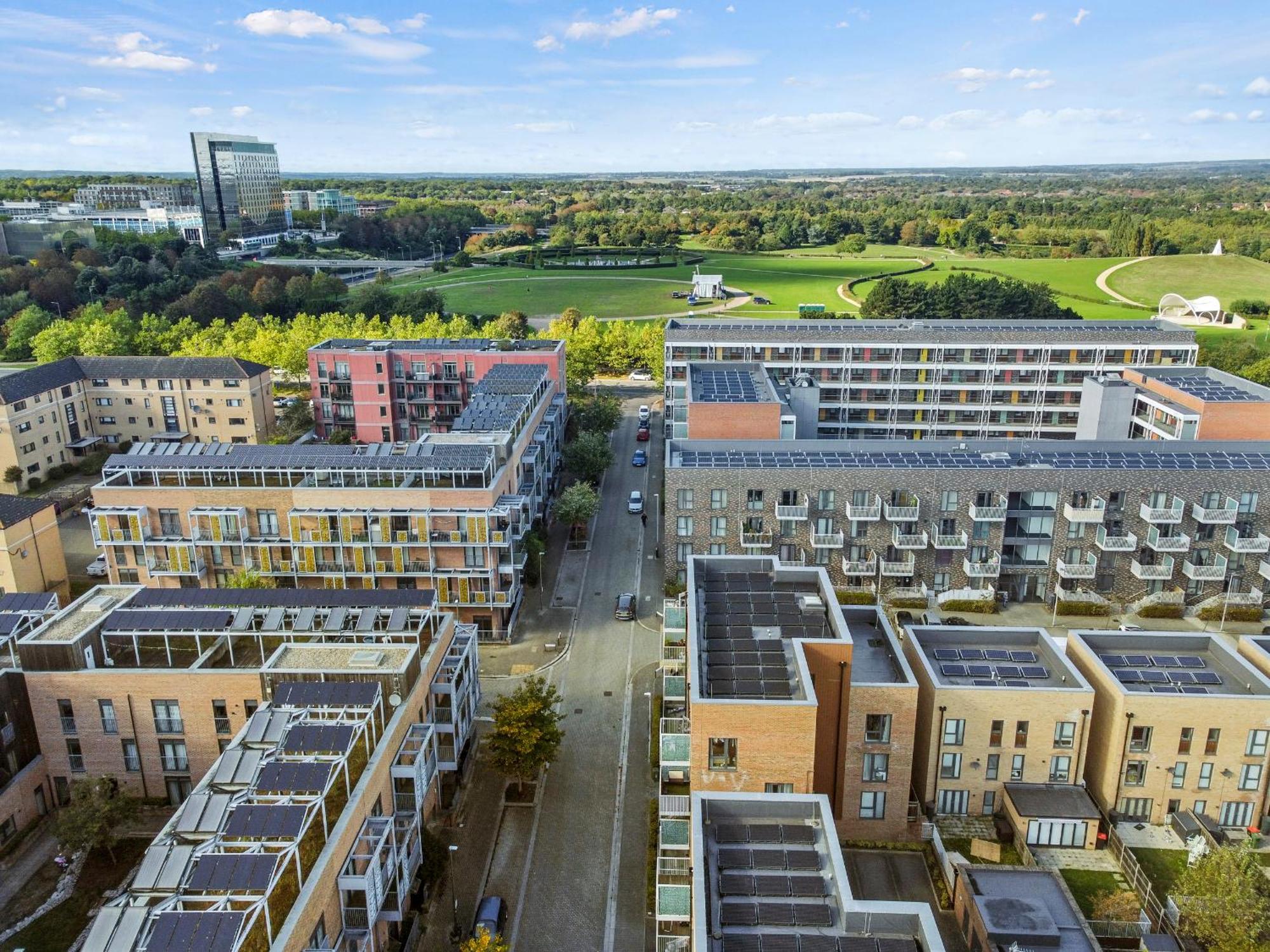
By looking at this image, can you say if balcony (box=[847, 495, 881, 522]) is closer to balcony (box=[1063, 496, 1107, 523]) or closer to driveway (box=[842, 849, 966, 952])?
balcony (box=[1063, 496, 1107, 523])

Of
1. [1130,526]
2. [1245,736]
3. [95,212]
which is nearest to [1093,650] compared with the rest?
[1245,736]

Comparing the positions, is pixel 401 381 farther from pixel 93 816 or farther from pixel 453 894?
pixel 453 894

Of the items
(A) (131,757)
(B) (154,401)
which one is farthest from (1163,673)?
(B) (154,401)

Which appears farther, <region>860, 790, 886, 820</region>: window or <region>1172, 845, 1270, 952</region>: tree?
<region>860, 790, 886, 820</region>: window

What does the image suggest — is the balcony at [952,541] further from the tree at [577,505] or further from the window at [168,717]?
the window at [168,717]

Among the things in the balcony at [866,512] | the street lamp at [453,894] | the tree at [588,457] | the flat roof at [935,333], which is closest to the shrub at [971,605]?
the balcony at [866,512]

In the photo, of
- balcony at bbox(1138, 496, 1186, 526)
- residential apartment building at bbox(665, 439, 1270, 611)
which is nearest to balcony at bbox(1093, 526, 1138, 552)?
residential apartment building at bbox(665, 439, 1270, 611)
